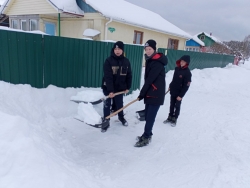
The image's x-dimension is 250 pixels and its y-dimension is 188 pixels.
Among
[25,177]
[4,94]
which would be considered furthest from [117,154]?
[4,94]

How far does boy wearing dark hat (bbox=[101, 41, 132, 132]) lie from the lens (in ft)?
12.9

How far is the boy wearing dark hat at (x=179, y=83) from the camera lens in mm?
4449

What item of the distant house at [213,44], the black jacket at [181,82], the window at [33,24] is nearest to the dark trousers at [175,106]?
the black jacket at [181,82]

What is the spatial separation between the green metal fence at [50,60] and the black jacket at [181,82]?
228cm

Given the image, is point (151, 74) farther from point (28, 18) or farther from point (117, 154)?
point (28, 18)

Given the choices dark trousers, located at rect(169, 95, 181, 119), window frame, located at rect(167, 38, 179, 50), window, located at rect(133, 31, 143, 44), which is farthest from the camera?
window frame, located at rect(167, 38, 179, 50)

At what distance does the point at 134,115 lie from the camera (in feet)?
17.1

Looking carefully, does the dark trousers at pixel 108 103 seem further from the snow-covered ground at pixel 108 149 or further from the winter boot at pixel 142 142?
the winter boot at pixel 142 142

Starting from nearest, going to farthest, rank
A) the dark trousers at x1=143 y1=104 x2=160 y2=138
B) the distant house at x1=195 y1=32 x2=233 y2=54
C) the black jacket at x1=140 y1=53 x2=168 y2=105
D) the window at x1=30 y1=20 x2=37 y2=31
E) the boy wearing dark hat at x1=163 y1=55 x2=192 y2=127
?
the black jacket at x1=140 y1=53 x2=168 y2=105 → the dark trousers at x1=143 y1=104 x2=160 y2=138 → the boy wearing dark hat at x1=163 y1=55 x2=192 y2=127 → the window at x1=30 y1=20 x2=37 y2=31 → the distant house at x1=195 y1=32 x2=233 y2=54

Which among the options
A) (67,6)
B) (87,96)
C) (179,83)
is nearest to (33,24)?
(67,6)

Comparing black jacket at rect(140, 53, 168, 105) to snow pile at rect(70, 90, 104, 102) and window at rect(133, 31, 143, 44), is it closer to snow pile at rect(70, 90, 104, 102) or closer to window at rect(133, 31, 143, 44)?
snow pile at rect(70, 90, 104, 102)

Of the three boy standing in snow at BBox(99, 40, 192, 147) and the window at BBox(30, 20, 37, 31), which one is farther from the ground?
the window at BBox(30, 20, 37, 31)

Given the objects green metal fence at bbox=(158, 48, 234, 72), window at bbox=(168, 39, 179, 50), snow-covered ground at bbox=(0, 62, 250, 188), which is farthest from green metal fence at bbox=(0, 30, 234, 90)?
window at bbox=(168, 39, 179, 50)

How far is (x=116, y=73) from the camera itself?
405 cm
